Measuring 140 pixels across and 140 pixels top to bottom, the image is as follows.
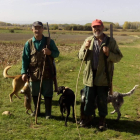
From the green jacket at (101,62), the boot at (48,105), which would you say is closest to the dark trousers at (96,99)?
the green jacket at (101,62)

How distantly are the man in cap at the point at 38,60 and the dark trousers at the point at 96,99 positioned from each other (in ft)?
3.71

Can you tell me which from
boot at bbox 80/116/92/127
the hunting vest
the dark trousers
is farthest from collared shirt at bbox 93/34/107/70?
boot at bbox 80/116/92/127

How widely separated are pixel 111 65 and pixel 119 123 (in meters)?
1.76

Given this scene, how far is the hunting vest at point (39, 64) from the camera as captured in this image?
509cm

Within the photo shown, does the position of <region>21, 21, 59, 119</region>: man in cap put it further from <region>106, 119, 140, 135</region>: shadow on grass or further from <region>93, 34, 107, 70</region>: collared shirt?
<region>106, 119, 140, 135</region>: shadow on grass

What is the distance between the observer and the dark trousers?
467 centimetres

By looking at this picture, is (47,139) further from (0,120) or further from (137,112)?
(137,112)

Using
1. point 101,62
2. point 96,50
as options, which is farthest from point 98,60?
point 96,50

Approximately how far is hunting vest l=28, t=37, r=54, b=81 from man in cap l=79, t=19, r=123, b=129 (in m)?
1.01

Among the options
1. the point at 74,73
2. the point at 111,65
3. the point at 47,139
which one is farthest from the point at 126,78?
the point at 47,139

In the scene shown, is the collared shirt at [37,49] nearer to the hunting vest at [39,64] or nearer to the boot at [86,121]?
the hunting vest at [39,64]

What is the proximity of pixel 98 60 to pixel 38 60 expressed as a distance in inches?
62.9

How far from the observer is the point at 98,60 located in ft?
14.7

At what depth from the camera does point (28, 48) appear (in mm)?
5098
